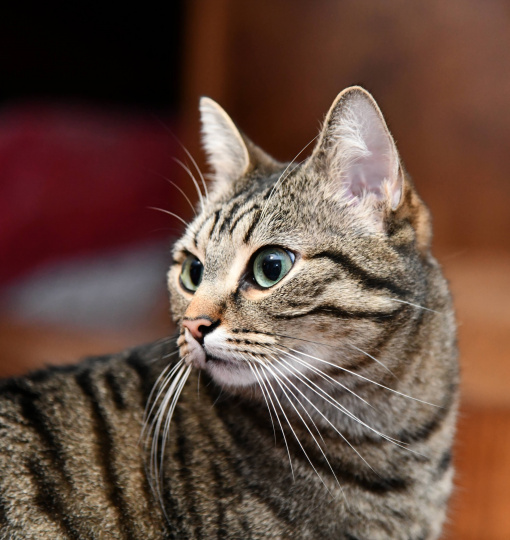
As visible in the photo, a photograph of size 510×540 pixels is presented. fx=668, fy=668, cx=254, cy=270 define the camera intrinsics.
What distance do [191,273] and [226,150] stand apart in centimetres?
26

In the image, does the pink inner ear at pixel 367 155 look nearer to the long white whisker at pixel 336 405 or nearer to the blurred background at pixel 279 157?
the long white whisker at pixel 336 405

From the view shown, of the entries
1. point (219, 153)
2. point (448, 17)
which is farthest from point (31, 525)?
point (448, 17)

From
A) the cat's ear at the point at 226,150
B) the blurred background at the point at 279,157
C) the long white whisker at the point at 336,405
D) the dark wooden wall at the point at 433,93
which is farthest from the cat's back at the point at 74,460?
the dark wooden wall at the point at 433,93

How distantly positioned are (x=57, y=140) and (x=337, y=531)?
195 centimetres

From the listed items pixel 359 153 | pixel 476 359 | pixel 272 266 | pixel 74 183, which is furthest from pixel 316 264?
pixel 74 183

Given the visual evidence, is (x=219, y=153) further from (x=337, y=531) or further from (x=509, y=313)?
(x=509, y=313)

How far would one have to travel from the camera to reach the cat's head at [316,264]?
0.87m

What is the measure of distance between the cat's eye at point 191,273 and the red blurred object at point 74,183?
1.21 metres

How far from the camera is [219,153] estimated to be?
1188mm

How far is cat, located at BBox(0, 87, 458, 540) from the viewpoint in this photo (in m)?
0.88

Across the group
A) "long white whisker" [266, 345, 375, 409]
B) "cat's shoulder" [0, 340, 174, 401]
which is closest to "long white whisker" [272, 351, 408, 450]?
"long white whisker" [266, 345, 375, 409]

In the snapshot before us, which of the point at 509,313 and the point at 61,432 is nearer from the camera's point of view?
the point at 61,432

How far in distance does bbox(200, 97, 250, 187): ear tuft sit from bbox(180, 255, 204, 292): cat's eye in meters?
0.20

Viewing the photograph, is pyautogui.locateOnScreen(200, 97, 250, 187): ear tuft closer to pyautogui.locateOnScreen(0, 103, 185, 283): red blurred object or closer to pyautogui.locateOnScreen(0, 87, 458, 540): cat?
pyautogui.locateOnScreen(0, 87, 458, 540): cat
